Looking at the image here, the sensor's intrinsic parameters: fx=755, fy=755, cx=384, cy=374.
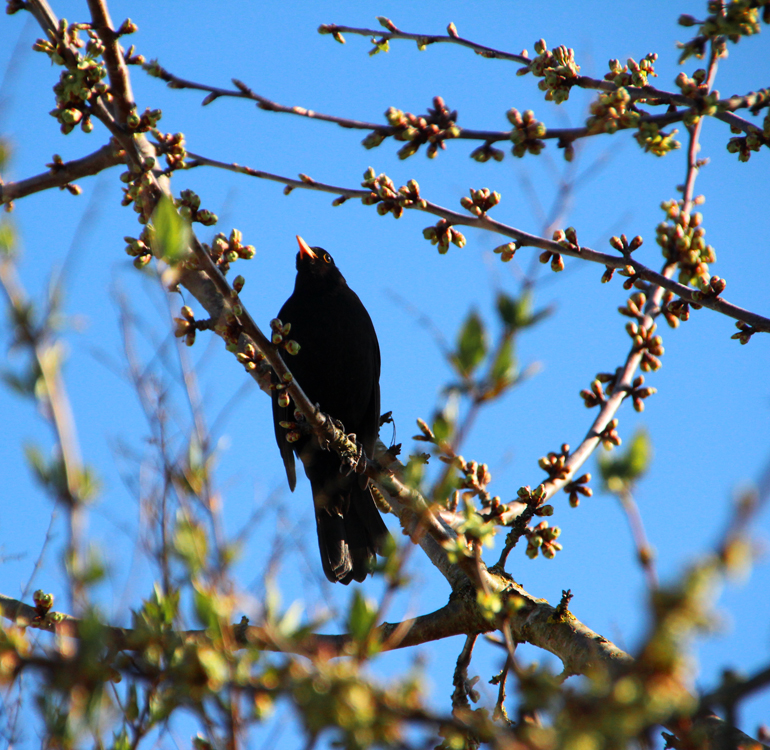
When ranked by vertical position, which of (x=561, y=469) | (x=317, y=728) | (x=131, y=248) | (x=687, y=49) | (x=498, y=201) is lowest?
(x=317, y=728)

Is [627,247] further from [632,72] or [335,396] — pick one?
[335,396]

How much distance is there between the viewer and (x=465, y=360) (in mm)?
1298

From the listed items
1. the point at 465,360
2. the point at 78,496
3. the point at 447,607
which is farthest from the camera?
the point at 447,607

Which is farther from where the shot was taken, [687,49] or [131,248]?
[131,248]

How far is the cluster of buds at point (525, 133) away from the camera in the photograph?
2.28 metres

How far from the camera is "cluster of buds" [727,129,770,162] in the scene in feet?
7.95

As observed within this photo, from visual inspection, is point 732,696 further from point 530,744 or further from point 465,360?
point 465,360

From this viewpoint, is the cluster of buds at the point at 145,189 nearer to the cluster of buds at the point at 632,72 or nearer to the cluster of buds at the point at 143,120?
the cluster of buds at the point at 143,120

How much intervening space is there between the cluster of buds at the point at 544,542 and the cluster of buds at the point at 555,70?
1.50 meters

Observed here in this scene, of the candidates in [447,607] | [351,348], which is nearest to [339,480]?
[351,348]

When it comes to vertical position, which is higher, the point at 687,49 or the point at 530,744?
the point at 687,49

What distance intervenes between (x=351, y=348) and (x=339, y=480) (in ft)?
3.29

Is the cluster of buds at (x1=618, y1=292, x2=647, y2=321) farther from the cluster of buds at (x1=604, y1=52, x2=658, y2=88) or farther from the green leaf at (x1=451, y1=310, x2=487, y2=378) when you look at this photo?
the green leaf at (x1=451, y1=310, x2=487, y2=378)

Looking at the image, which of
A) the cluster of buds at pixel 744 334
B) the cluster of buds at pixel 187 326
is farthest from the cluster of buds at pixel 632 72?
the cluster of buds at pixel 187 326
